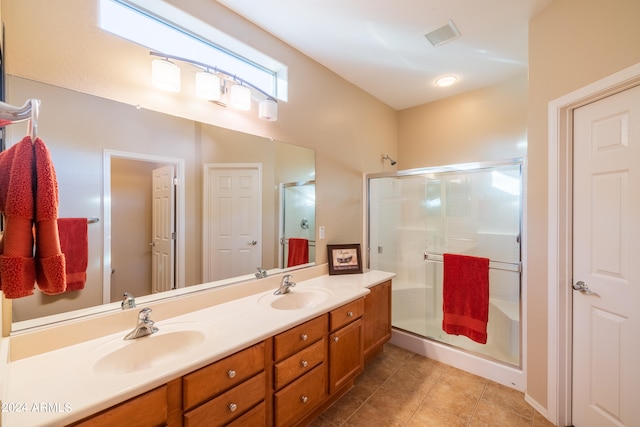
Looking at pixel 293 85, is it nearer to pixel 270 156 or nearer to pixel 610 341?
pixel 270 156

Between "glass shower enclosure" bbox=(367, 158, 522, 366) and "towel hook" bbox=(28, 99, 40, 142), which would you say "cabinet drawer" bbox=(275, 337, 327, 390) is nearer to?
"towel hook" bbox=(28, 99, 40, 142)

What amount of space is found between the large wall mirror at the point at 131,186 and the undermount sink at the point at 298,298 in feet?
0.82

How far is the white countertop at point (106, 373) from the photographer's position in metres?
0.77

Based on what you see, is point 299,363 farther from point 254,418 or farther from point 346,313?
point 346,313

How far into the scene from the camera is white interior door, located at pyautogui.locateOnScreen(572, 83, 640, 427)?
4.35 ft

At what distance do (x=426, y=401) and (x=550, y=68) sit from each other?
2.43m

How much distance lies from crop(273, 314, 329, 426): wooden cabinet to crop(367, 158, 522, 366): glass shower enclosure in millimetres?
1441

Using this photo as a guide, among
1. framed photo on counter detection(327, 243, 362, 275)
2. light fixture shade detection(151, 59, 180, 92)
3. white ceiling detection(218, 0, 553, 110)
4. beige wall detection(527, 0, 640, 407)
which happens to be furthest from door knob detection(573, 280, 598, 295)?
light fixture shade detection(151, 59, 180, 92)

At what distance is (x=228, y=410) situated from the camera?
3.65ft

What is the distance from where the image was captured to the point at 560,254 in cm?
164

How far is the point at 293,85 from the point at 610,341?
2.63 meters

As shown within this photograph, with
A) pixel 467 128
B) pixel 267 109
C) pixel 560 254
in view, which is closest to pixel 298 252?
pixel 267 109

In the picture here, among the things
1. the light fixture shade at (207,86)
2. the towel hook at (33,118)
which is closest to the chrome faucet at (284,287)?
the light fixture shade at (207,86)

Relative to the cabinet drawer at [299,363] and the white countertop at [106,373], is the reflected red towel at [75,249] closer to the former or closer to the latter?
the white countertop at [106,373]
